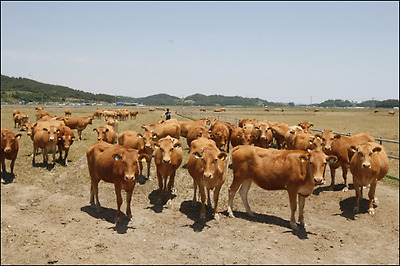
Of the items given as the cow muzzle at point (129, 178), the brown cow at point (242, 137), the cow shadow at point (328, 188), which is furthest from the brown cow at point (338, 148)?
the cow muzzle at point (129, 178)

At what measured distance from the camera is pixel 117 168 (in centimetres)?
820

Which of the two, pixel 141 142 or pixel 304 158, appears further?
pixel 141 142

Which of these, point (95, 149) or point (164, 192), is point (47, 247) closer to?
point (95, 149)

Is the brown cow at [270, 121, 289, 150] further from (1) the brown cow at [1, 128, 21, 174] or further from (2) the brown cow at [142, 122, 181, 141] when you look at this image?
(1) the brown cow at [1, 128, 21, 174]

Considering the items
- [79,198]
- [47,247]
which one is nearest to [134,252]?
[47,247]

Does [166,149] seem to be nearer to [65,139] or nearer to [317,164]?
[317,164]

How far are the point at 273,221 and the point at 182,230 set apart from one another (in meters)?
2.74

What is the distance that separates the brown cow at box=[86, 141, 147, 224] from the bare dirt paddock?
0.73m

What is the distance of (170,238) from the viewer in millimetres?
7441

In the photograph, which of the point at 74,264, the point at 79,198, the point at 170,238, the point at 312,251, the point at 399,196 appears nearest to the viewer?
the point at 74,264

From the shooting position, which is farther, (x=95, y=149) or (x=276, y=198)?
(x=276, y=198)

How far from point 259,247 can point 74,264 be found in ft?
13.4

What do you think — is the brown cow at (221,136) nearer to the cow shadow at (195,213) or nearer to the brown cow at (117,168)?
the cow shadow at (195,213)

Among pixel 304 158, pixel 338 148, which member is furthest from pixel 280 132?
pixel 304 158
